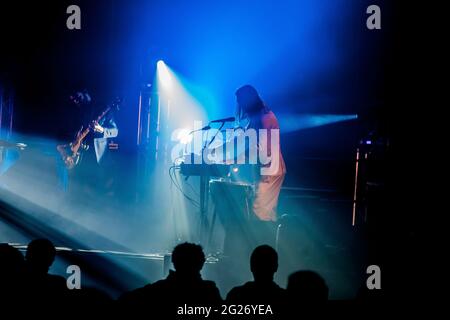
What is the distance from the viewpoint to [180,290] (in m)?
2.46

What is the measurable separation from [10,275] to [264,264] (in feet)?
5.00

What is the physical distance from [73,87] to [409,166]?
20.9 feet

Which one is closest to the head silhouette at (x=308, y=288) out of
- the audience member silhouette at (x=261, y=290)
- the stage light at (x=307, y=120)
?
the audience member silhouette at (x=261, y=290)

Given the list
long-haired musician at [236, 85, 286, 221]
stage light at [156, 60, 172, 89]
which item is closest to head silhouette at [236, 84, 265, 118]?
long-haired musician at [236, 85, 286, 221]

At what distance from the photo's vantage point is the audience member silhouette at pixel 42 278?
246cm

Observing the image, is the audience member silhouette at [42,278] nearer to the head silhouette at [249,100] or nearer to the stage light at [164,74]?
the head silhouette at [249,100]

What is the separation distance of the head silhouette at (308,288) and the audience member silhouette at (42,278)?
132 centimetres

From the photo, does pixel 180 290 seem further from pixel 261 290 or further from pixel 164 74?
pixel 164 74

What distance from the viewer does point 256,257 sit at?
8.63 ft

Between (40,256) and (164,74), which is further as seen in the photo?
(164,74)

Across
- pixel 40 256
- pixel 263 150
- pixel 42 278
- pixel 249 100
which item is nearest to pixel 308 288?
pixel 42 278
